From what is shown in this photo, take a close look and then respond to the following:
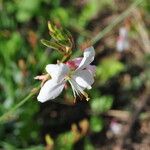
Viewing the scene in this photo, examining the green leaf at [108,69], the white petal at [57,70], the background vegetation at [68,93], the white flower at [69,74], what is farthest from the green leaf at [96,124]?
the white petal at [57,70]

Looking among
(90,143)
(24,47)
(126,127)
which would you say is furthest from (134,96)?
(24,47)

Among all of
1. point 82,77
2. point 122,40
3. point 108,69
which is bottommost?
point 108,69

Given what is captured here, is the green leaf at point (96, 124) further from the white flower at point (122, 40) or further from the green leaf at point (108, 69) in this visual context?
the white flower at point (122, 40)

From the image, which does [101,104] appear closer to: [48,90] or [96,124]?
[96,124]

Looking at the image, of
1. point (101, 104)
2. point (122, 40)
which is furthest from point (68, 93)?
point (122, 40)

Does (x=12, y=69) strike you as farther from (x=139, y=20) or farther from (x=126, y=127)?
(x=139, y=20)

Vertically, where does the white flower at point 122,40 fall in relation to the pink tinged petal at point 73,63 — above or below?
below

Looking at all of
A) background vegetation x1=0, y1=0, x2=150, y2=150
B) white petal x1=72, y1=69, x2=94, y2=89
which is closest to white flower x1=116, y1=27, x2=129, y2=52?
background vegetation x1=0, y1=0, x2=150, y2=150
